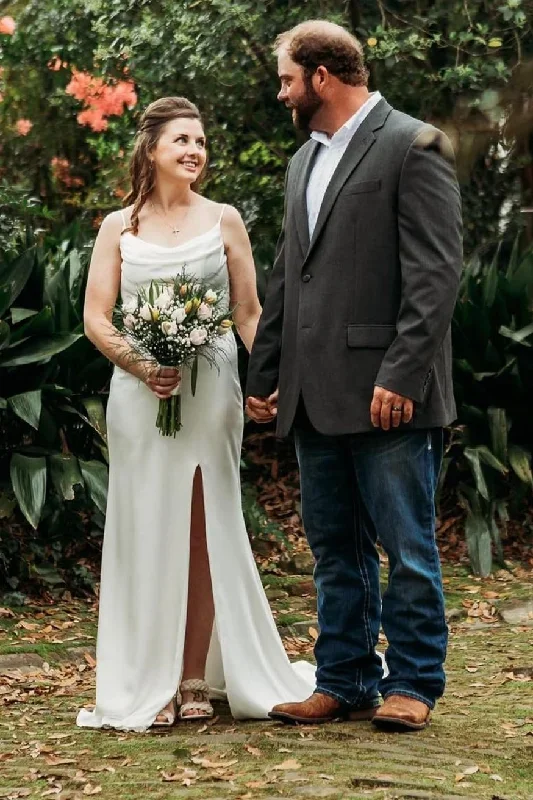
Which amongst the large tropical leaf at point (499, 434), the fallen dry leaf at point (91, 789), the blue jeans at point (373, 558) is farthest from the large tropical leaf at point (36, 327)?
the fallen dry leaf at point (91, 789)

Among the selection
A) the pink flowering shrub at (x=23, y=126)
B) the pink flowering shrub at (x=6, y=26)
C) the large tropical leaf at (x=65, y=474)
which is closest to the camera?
the large tropical leaf at (x=65, y=474)

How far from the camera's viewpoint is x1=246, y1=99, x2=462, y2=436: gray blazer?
14.9 feet

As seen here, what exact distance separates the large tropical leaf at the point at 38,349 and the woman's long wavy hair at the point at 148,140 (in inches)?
96.5

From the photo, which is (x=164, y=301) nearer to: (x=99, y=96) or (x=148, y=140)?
(x=148, y=140)

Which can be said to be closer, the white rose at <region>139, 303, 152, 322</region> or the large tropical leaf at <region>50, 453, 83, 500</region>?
the white rose at <region>139, 303, 152, 322</region>

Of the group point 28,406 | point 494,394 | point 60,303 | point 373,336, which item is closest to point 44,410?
point 28,406

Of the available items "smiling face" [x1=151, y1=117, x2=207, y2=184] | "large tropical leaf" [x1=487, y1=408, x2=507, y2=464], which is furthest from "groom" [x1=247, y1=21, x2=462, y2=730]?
"large tropical leaf" [x1=487, y1=408, x2=507, y2=464]

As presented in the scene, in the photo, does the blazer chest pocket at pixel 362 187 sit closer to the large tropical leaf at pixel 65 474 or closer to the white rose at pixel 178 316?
the white rose at pixel 178 316

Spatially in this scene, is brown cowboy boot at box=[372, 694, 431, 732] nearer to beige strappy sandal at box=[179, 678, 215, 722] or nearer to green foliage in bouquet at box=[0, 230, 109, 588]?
beige strappy sandal at box=[179, 678, 215, 722]

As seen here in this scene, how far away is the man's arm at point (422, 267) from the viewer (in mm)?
4527

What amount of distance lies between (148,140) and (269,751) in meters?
2.26

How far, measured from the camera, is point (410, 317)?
4547 mm

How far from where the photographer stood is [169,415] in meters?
5.16

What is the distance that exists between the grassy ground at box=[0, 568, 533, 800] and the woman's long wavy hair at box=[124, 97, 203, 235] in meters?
1.87
